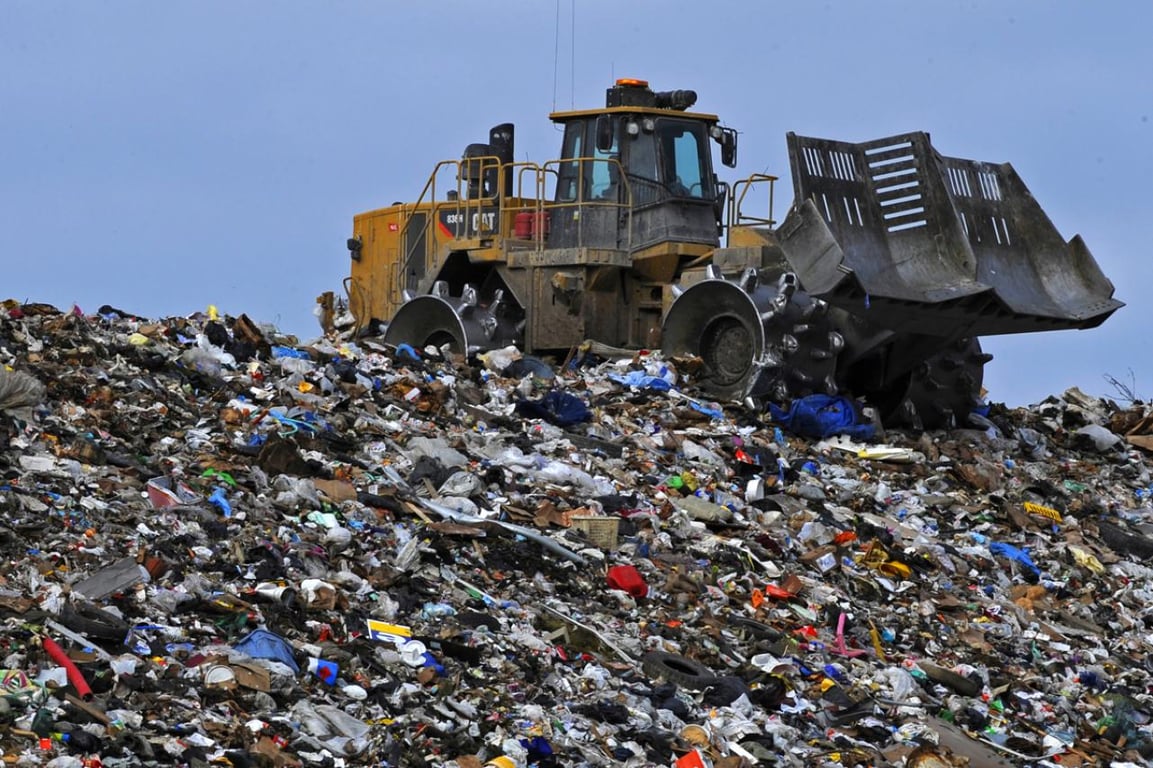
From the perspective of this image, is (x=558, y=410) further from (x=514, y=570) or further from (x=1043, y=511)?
(x=514, y=570)

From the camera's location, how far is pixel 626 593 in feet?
30.1

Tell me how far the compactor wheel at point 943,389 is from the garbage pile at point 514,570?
0.27 m

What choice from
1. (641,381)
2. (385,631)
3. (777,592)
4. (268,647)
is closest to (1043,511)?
(641,381)

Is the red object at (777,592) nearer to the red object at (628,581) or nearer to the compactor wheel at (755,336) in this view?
the red object at (628,581)

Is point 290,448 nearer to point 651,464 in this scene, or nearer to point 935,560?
point 651,464

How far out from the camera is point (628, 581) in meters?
9.21

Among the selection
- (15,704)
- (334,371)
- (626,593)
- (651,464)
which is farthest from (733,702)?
(334,371)

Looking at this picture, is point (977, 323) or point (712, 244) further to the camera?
point (712, 244)

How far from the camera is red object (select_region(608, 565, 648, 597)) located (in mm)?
9195

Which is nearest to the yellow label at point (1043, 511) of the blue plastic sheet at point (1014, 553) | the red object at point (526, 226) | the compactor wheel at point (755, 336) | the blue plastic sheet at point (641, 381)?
the blue plastic sheet at point (1014, 553)

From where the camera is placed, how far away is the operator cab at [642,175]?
15016 millimetres

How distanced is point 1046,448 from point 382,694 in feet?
31.5

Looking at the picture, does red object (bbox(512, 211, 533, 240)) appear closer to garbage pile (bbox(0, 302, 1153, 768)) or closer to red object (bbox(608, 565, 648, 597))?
garbage pile (bbox(0, 302, 1153, 768))

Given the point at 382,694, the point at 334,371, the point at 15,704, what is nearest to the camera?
the point at 15,704
